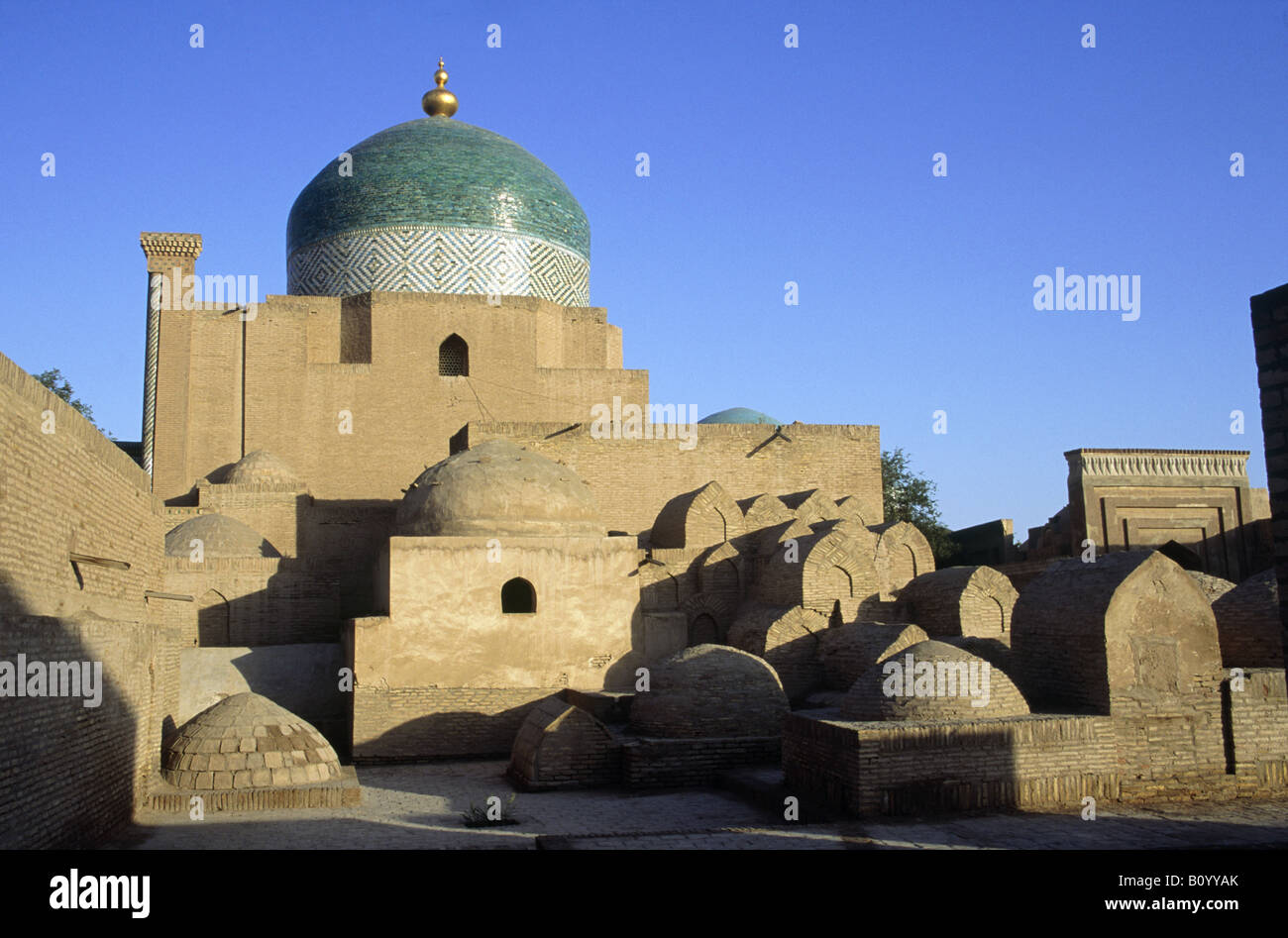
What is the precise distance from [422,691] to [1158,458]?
39.5 ft

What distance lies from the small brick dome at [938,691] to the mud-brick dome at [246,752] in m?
4.34

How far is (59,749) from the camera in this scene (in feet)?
20.8

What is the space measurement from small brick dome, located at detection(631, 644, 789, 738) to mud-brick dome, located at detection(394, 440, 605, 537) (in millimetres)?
3373

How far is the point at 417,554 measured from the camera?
1247 cm

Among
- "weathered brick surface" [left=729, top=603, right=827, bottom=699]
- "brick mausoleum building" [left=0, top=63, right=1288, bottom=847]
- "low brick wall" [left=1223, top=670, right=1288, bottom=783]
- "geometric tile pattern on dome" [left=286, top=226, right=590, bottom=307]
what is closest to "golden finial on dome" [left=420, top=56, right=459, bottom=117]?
"brick mausoleum building" [left=0, top=63, right=1288, bottom=847]

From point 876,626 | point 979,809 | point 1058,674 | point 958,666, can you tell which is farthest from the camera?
point 876,626

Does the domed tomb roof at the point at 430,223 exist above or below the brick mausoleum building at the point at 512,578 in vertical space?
above

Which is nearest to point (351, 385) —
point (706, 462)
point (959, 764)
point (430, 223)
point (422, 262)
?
point (422, 262)

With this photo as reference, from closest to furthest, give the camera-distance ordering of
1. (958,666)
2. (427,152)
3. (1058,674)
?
1. (958,666)
2. (1058,674)
3. (427,152)

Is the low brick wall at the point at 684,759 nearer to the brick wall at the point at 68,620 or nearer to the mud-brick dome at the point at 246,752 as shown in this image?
the mud-brick dome at the point at 246,752

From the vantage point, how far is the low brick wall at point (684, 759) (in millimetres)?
9727

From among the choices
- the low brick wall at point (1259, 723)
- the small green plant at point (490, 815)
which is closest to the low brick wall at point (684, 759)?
the small green plant at point (490, 815)
